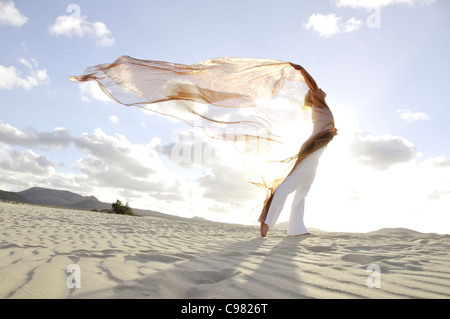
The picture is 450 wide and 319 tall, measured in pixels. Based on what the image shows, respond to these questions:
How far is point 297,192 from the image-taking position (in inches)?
230

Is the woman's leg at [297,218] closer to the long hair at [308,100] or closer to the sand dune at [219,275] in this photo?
the long hair at [308,100]

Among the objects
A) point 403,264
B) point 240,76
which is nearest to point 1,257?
point 403,264

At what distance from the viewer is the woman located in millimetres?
5617

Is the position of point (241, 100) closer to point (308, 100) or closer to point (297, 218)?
point (308, 100)

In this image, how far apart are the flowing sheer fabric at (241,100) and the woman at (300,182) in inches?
1.0

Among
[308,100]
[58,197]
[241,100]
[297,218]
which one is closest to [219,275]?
[297,218]

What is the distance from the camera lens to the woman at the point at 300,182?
562 cm

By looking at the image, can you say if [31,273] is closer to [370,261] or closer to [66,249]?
[66,249]

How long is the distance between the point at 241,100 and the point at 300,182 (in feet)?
6.21

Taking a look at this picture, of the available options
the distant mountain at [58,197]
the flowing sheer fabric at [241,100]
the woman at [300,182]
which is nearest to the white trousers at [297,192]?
the woman at [300,182]

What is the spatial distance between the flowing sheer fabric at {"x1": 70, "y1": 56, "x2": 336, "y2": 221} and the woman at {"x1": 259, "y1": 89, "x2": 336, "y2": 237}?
0.03 m

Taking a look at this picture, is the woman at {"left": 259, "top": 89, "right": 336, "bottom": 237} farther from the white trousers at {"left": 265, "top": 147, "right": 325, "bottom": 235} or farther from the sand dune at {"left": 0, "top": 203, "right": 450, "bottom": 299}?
the sand dune at {"left": 0, "top": 203, "right": 450, "bottom": 299}

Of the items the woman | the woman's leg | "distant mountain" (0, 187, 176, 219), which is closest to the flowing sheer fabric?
the woman
